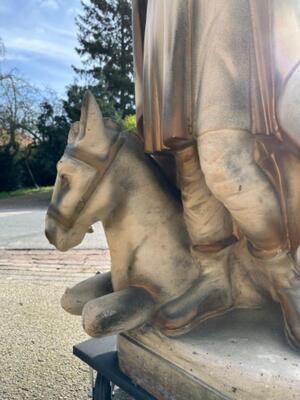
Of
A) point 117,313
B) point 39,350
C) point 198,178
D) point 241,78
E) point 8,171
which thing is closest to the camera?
point 241,78

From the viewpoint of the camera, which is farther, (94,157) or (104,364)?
(104,364)

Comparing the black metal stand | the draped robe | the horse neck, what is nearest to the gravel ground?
the black metal stand

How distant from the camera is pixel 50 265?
4.15 meters

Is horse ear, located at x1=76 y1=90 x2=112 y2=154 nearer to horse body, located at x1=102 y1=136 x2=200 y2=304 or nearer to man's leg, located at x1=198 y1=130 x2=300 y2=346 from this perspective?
horse body, located at x1=102 y1=136 x2=200 y2=304

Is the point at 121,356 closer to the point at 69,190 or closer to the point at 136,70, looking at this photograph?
the point at 69,190

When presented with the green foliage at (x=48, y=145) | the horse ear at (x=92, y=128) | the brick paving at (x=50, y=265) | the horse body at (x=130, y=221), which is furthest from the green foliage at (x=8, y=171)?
the horse ear at (x=92, y=128)

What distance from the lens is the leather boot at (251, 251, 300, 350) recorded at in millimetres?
1198

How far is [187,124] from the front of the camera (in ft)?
3.89

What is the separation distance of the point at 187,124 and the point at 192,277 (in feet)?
1.62

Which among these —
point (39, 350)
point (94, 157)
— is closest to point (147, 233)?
point (94, 157)

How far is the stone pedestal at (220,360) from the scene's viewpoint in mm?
1064

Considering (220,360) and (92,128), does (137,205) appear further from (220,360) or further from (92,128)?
(220,360)

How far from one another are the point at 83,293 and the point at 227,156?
29.7 inches

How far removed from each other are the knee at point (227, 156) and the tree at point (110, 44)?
17.8m
